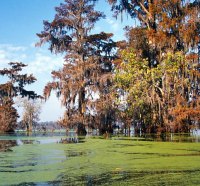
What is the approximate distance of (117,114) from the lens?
19609 millimetres

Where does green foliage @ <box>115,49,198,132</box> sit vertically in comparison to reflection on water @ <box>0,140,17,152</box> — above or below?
above

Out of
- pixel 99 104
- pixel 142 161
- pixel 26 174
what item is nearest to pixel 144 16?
pixel 99 104

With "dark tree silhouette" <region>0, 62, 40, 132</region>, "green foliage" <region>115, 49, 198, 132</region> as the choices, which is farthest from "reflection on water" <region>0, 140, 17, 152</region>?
"dark tree silhouette" <region>0, 62, 40, 132</region>

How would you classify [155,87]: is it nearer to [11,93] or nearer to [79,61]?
[79,61]

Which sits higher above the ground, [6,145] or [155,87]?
[155,87]

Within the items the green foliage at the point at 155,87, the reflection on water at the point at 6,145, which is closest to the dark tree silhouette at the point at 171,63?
the green foliage at the point at 155,87

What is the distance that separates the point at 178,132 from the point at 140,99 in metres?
2.26

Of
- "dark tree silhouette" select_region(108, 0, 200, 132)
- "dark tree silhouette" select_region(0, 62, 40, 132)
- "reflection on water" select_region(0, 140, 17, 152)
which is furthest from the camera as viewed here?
"dark tree silhouette" select_region(0, 62, 40, 132)

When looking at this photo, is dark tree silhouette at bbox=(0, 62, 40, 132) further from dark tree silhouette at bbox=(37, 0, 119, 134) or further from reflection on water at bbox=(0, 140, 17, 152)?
reflection on water at bbox=(0, 140, 17, 152)

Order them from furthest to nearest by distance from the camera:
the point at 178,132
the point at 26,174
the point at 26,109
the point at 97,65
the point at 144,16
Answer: the point at 26,109
the point at 97,65
the point at 144,16
the point at 178,132
the point at 26,174

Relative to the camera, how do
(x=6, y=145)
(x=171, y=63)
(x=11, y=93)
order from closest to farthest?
(x=6, y=145) → (x=171, y=63) → (x=11, y=93)

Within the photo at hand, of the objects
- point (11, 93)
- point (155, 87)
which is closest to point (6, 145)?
point (155, 87)

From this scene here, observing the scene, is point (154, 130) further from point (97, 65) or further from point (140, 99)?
point (97, 65)

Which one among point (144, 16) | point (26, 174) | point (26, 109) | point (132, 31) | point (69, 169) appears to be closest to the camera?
point (26, 174)
